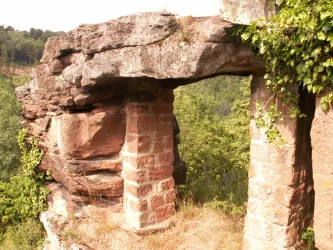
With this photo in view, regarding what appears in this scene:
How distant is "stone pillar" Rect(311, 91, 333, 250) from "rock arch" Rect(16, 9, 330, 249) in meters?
0.03

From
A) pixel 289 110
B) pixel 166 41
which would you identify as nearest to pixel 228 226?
pixel 289 110

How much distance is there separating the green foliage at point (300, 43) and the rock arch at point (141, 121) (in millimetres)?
261

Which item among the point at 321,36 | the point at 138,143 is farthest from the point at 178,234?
the point at 321,36

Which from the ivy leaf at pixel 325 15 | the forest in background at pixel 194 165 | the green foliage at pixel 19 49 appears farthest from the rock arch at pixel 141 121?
the green foliage at pixel 19 49

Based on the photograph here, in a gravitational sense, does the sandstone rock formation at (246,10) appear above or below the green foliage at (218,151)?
above

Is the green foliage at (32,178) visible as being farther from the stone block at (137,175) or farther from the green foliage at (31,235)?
the stone block at (137,175)

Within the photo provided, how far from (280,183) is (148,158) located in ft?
6.01

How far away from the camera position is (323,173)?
2.22 m

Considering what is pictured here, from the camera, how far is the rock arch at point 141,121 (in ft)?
8.79

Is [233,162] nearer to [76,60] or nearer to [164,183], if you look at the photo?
[164,183]

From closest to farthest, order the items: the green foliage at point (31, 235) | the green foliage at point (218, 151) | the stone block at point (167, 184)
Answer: the stone block at point (167, 184), the green foliage at point (31, 235), the green foliage at point (218, 151)

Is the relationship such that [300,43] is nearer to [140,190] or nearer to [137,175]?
[137,175]

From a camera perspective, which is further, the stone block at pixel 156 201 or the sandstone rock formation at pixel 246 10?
the stone block at pixel 156 201

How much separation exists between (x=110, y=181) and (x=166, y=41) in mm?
2268
